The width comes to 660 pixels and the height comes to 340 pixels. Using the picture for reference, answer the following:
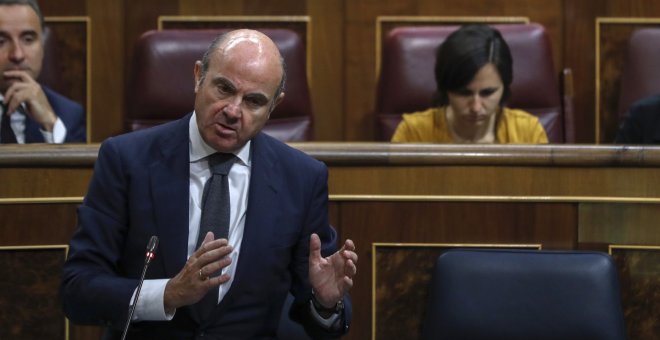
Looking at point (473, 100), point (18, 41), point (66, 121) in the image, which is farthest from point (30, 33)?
point (473, 100)

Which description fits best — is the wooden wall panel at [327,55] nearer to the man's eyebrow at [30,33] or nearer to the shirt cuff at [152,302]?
the man's eyebrow at [30,33]

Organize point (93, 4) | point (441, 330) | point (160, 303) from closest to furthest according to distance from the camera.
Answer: point (160, 303), point (441, 330), point (93, 4)

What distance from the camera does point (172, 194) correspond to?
0.96 m

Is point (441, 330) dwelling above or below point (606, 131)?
below

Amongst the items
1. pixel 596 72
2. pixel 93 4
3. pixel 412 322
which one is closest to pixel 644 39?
pixel 596 72

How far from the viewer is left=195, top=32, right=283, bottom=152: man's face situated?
3.10ft

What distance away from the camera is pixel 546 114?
164 cm

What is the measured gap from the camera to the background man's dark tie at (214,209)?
0.95m

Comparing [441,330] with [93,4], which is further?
[93,4]

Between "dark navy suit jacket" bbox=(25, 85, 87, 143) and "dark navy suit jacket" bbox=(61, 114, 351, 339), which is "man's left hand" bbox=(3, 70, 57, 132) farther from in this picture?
"dark navy suit jacket" bbox=(61, 114, 351, 339)

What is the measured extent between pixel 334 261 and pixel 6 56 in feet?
2.45

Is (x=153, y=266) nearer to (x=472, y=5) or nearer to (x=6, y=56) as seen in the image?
(x=6, y=56)

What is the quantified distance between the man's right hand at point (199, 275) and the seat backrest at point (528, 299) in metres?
0.28

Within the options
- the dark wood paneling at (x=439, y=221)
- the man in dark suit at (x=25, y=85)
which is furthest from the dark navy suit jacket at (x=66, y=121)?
the dark wood paneling at (x=439, y=221)
